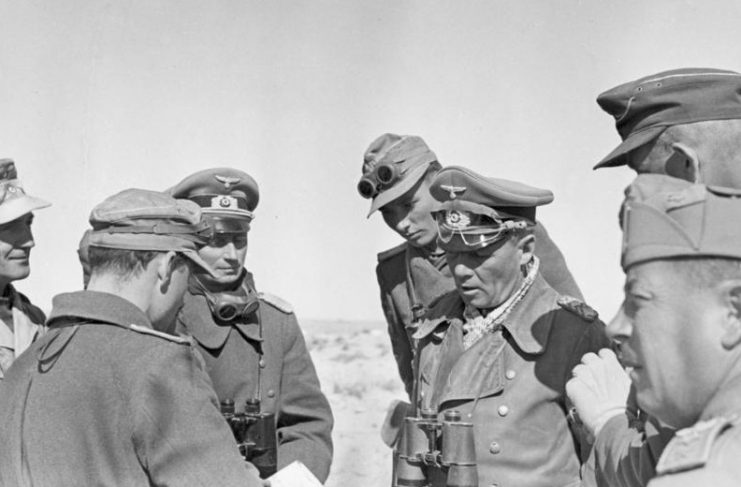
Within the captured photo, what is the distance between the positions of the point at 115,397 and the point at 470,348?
1694 mm

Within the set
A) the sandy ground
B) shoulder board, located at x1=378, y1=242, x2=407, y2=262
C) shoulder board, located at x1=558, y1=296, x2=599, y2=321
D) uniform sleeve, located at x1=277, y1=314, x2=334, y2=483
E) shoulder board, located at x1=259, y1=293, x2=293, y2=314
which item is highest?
shoulder board, located at x1=558, y1=296, x2=599, y2=321

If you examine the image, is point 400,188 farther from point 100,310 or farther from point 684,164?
point 100,310

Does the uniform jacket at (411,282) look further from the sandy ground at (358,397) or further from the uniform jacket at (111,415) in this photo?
the sandy ground at (358,397)

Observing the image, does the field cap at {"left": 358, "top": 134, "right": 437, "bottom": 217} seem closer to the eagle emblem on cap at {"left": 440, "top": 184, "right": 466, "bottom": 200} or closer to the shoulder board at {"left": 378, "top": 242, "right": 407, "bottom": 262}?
the shoulder board at {"left": 378, "top": 242, "right": 407, "bottom": 262}

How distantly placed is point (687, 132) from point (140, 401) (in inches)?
85.6

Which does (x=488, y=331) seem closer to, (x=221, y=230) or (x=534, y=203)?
(x=534, y=203)

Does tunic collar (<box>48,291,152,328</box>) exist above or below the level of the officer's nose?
below

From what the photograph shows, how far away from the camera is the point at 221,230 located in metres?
5.61

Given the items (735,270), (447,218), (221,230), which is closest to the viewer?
(735,270)

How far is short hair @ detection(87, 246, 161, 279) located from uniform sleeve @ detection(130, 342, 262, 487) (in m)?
0.34

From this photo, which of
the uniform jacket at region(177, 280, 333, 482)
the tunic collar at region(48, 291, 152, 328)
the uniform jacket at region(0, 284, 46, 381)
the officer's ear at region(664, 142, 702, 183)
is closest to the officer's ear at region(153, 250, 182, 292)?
the tunic collar at region(48, 291, 152, 328)

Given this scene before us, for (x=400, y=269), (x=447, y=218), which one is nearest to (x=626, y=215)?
(x=447, y=218)

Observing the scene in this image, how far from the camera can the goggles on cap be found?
4.61 meters

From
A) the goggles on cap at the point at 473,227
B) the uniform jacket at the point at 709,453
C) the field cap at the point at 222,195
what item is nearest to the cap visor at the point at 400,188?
the field cap at the point at 222,195
